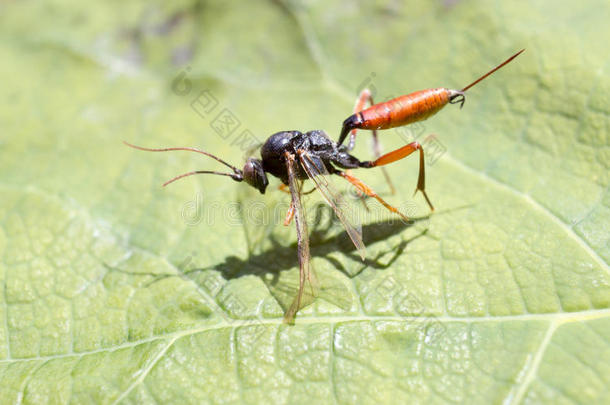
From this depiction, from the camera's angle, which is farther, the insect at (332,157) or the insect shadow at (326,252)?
the insect at (332,157)

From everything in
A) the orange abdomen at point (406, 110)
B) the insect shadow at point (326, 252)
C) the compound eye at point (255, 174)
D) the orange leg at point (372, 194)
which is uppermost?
the orange abdomen at point (406, 110)

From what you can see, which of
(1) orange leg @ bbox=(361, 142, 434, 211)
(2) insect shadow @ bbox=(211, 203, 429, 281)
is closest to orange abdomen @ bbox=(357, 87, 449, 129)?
(1) orange leg @ bbox=(361, 142, 434, 211)

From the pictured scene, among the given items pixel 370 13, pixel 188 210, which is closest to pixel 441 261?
pixel 188 210

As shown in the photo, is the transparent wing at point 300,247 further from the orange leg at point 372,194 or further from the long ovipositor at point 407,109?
the long ovipositor at point 407,109

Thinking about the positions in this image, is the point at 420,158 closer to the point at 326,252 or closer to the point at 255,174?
the point at 326,252
